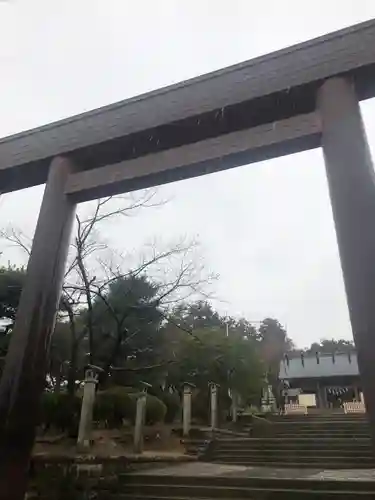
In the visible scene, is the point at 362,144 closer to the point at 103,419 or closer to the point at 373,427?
the point at 373,427

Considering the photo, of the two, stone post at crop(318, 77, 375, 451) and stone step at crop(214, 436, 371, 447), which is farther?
stone step at crop(214, 436, 371, 447)

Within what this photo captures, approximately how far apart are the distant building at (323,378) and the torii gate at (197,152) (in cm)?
2340

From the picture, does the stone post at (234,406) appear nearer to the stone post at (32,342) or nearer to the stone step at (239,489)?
the stone step at (239,489)

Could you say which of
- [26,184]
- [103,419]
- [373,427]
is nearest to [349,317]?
[373,427]

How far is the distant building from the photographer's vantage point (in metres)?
24.2

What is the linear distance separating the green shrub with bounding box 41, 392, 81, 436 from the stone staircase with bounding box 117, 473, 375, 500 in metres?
3.03

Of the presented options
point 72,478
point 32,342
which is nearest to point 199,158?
point 32,342

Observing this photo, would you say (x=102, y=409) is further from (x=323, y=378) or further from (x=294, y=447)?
(x=323, y=378)

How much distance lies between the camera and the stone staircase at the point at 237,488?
4.57 meters

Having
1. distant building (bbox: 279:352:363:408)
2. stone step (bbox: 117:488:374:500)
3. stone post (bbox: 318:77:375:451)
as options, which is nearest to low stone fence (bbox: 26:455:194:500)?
stone step (bbox: 117:488:374:500)

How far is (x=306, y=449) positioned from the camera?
8281mm

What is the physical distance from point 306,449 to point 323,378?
1761 centimetres

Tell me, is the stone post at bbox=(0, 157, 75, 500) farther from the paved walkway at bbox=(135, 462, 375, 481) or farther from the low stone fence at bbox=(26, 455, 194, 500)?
the paved walkway at bbox=(135, 462, 375, 481)

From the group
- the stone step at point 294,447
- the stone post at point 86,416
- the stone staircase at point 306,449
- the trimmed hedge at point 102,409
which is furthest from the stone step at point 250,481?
the stone step at point 294,447
